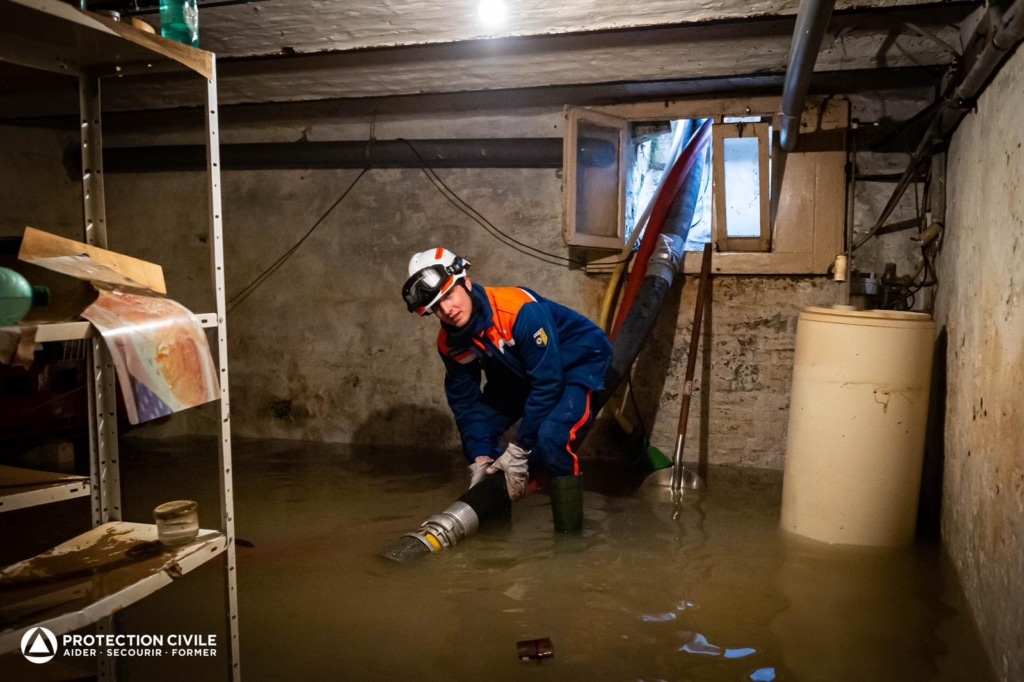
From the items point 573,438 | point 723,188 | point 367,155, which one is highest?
point 367,155

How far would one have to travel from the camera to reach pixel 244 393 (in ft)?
18.0

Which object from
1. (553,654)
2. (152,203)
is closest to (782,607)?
(553,654)

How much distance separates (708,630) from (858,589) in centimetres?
71

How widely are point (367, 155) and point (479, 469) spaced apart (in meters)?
2.59

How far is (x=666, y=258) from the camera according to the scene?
167 inches

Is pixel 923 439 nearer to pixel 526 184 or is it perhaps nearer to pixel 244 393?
pixel 526 184

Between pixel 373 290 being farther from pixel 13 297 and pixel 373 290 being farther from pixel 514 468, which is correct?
pixel 13 297

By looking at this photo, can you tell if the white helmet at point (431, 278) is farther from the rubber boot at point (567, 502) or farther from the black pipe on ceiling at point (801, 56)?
the black pipe on ceiling at point (801, 56)

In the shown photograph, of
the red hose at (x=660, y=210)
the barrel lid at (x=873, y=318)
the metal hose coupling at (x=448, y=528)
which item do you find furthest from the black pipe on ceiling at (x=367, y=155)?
the metal hose coupling at (x=448, y=528)

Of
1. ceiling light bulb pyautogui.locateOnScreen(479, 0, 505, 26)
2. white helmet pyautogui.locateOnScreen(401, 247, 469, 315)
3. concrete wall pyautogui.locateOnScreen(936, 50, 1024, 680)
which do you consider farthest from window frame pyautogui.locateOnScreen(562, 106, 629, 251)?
concrete wall pyautogui.locateOnScreen(936, 50, 1024, 680)

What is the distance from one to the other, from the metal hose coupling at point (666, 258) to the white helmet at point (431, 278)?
156 centimetres

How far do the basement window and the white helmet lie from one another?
1516 millimetres

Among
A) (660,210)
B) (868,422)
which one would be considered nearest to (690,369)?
(660,210)

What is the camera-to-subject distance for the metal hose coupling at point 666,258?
13.9 ft
